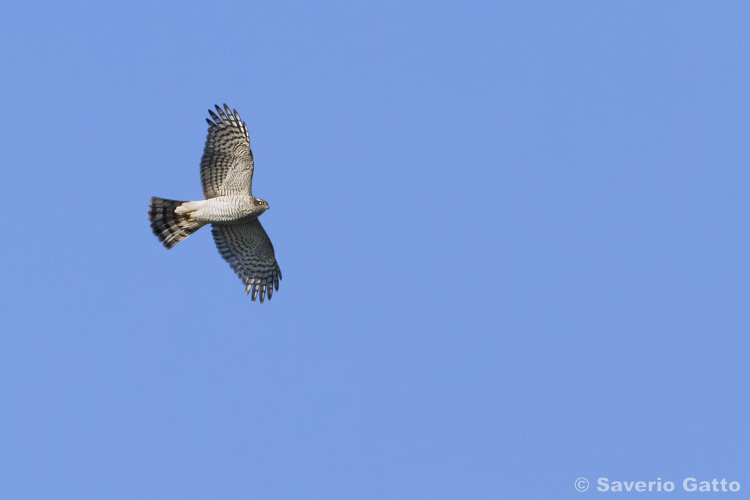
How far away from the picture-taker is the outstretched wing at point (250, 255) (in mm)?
28094

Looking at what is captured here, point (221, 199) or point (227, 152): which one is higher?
point (227, 152)

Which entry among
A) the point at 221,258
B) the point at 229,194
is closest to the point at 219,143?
the point at 229,194

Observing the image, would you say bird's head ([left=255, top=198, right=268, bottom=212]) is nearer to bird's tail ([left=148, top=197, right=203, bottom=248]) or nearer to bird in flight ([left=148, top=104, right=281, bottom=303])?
bird in flight ([left=148, top=104, right=281, bottom=303])

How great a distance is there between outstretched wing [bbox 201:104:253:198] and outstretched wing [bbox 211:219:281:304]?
133cm

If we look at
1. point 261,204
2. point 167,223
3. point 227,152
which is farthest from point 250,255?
point 227,152

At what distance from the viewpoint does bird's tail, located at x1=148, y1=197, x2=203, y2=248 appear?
89.9ft

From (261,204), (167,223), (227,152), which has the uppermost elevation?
(227,152)

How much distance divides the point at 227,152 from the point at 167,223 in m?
2.07

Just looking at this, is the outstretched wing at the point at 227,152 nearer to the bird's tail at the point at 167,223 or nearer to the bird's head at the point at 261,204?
the bird's head at the point at 261,204

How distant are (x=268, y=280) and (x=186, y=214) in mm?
2590

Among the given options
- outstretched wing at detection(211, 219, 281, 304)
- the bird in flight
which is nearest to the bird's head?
the bird in flight

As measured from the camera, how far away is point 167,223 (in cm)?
2742

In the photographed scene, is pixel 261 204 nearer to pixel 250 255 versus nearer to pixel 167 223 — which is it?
pixel 250 255

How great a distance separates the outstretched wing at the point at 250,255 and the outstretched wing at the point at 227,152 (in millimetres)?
1332
